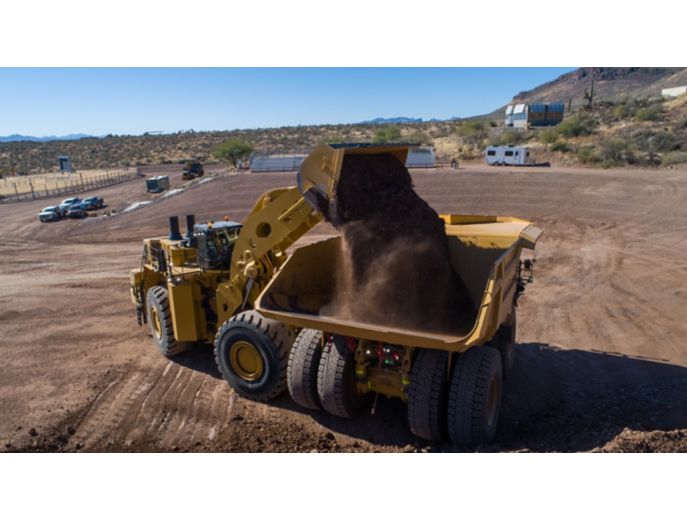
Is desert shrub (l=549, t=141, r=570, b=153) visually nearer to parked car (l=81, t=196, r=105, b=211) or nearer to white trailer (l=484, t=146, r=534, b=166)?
white trailer (l=484, t=146, r=534, b=166)

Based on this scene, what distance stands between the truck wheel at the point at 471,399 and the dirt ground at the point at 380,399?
27 centimetres

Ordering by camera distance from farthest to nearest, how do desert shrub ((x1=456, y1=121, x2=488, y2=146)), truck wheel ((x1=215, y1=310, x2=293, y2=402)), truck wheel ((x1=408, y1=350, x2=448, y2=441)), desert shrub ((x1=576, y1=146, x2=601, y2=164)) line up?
1. desert shrub ((x1=456, y1=121, x2=488, y2=146))
2. desert shrub ((x1=576, y1=146, x2=601, y2=164))
3. truck wheel ((x1=215, y1=310, x2=293, y2=402))
4. truck wheel ((x1=408, y1=350, x2=448, y2=441))

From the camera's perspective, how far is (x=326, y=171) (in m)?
6.87

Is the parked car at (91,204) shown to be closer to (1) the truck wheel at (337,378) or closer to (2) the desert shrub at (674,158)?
(1) the truck wheel at (337,378)

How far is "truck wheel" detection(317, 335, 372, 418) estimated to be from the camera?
6.79 metres

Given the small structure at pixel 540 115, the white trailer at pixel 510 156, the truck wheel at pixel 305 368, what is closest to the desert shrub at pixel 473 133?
the small structure at pixel 540 115

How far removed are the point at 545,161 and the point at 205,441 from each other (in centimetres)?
3280

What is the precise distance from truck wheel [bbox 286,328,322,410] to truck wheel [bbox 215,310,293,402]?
0.46 meters

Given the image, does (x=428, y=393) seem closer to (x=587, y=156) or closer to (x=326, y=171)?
(x=326, y=171)

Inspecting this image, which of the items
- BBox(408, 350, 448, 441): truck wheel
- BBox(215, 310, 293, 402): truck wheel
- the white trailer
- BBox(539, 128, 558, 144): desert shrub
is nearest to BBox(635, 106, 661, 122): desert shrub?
BBox(539, 128, 558, 144): desert shrub

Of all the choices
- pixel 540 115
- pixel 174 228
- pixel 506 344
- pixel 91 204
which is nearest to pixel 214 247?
pixel 174 228

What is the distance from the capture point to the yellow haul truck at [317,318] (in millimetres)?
6168

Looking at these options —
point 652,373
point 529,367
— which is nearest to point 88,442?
point 529,367

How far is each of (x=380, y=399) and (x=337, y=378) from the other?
1.22 metres
